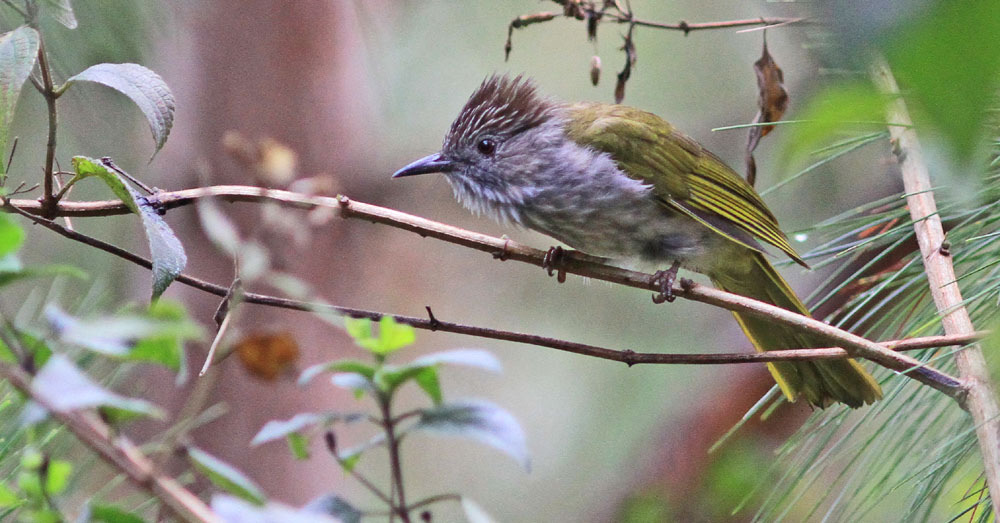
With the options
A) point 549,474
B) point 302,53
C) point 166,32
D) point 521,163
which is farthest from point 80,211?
point 549,474

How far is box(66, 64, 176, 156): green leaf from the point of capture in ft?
4.22

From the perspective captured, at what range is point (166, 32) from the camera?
2414 mm

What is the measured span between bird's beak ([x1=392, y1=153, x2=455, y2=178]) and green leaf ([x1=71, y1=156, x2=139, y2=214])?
48.0 inches

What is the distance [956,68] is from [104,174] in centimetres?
125

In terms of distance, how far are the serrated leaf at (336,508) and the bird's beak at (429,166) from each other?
1626mm

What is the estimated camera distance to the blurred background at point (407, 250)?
396cm

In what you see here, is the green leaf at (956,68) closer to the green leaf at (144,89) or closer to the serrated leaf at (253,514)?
the serrated leaf at (253,514)

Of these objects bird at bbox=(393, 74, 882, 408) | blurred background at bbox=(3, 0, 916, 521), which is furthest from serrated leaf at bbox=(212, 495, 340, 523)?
blurred background at bbox=(3, 0, 916, 521)

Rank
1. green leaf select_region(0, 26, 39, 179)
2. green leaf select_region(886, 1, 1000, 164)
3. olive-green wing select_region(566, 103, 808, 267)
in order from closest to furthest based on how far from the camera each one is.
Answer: green leaf select_region(886, 1, 1000, 164) < green leaf select_region(0, 26, 39, 179) < olive-green wing select_region(566, 103, 808, 267)

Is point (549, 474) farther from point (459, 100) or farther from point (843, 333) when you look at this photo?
point (843, 333)

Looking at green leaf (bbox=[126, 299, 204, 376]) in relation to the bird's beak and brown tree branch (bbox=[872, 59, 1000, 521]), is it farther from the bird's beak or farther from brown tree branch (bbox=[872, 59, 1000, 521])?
the bird's beak

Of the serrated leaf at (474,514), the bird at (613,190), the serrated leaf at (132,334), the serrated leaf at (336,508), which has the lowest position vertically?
the serrated leaf at (474,514)

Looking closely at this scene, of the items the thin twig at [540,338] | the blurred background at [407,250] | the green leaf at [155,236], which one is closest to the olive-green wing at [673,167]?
the blurred background at [407,250]

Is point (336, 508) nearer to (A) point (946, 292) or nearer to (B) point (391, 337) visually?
(B) point (391, 337)
